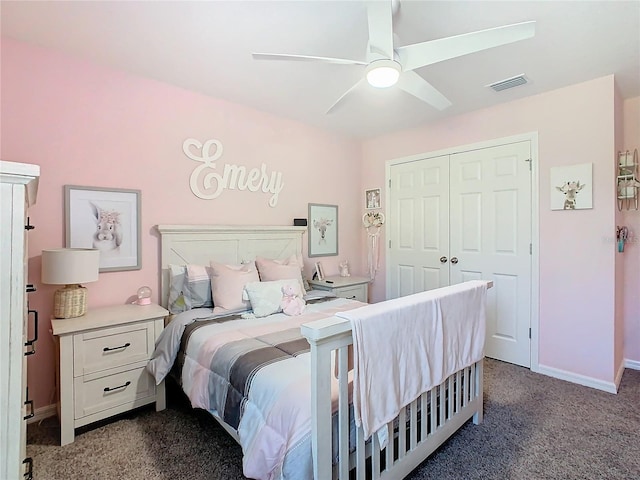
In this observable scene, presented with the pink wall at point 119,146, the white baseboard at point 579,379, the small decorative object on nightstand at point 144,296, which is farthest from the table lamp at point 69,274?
the white baseboard at point 579,379

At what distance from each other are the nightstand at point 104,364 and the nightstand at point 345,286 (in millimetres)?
1623

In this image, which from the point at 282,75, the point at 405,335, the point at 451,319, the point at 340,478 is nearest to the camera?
the point at 340,478

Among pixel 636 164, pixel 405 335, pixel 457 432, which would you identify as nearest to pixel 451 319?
pixel 405 335

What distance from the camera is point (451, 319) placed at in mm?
1754

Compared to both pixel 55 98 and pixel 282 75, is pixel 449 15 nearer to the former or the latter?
pixel 282 75

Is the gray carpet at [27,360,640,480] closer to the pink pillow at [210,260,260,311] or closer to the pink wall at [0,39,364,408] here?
the pink wall at [0,39,364,408]

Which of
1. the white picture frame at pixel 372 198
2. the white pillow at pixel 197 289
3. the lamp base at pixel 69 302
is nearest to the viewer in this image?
the lamp base at pixel 69 302

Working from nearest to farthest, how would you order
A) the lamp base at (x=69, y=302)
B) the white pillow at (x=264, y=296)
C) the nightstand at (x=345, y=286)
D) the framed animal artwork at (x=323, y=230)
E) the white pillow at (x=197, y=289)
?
the lamp base at (x=69, y=302), the white pillow at (x=264, y=296), the white pillow at (x=197, y=289), the nightstand at (x=345, y=286), the framed animal artwork at (x=323, y=230)

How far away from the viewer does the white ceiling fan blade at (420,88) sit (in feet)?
6.29

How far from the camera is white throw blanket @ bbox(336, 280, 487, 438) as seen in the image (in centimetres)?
129

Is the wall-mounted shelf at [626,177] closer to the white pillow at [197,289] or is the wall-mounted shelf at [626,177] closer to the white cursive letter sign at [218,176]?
the white cursive letter sign at [218,176]

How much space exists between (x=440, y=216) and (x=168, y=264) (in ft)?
8.93

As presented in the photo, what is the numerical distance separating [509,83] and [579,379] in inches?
97.6

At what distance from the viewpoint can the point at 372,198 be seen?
4.21 meters
